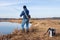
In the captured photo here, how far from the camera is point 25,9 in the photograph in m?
16.0

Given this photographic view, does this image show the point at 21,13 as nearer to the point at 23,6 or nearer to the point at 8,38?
the point at 23,6

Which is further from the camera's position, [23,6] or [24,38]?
[23,6]

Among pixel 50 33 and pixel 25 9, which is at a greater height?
pixel 25 9

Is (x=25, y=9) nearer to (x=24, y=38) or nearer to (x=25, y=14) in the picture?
(x=25, y=14)

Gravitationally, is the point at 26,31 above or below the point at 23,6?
below

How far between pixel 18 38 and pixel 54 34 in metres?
2.30

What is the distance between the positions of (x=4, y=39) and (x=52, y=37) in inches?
112

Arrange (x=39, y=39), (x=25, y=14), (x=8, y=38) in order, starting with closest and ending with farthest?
(x=39, y=39) < (x=8, y=38) < (x=25, y=14)

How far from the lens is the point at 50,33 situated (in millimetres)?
15016

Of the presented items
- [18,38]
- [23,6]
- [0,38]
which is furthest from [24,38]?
[23,6]

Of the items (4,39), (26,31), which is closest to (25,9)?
(26,31)

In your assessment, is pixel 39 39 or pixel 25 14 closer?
pixel 39 39

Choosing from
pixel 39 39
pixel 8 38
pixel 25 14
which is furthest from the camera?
pixel 25 14

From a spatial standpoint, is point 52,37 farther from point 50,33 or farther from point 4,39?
point 4,39
